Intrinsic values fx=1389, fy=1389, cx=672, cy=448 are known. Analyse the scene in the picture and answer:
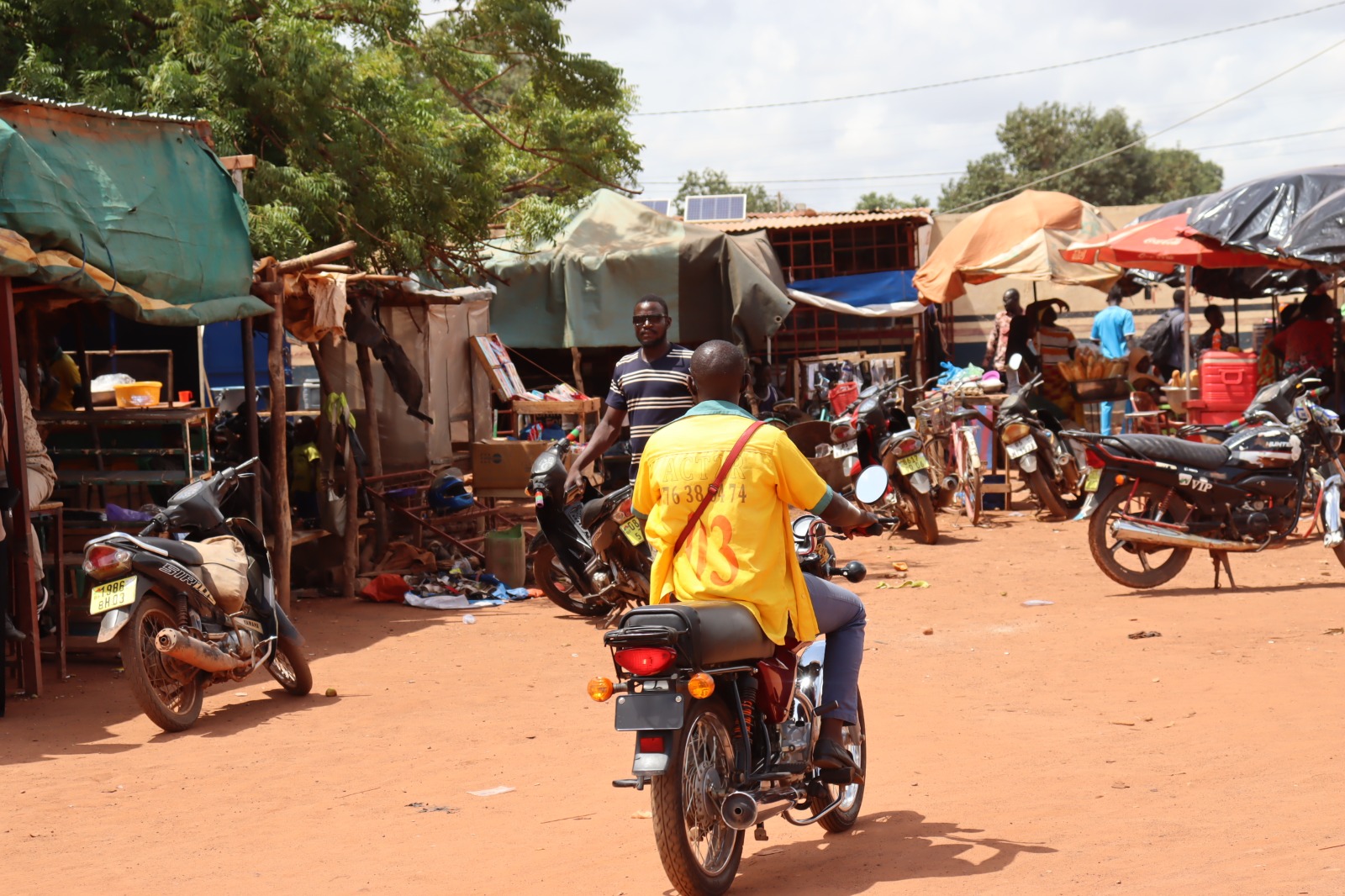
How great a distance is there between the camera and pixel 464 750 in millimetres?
6121

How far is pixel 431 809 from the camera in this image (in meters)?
5.20

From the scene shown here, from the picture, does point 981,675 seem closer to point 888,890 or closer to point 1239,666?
point 1239,666

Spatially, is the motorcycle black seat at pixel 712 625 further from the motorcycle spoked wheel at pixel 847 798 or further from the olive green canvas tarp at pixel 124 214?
the olive green canvas tarp at pixel 124 214

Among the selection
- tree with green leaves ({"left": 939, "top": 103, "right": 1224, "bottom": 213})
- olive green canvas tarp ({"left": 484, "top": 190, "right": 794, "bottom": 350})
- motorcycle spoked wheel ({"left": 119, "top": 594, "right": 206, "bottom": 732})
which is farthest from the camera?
tree with green leaves ({"left": 939, "top": 103, "right": 1224, "bottom": 213})

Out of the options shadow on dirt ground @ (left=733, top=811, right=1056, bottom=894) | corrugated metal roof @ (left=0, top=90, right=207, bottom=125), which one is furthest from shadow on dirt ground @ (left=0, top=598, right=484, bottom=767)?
shadow on dirt ground @ (left=733, top=811, right=1056, bottom=894)

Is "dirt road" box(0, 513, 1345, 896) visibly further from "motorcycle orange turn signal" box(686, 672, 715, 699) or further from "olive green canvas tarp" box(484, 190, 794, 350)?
"olive green canvas tarp" box(484, 190, 794, 350)

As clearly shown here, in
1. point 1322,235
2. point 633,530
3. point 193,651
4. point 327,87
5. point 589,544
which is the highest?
point 327,87

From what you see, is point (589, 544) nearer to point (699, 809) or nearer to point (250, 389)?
point (250, 389)

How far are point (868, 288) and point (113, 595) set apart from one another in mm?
15154

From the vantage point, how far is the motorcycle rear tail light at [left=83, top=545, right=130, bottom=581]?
21.1 ft

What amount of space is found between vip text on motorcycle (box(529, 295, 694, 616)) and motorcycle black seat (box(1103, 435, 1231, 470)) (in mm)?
3166

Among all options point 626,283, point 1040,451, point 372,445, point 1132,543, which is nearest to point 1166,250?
point 1040,451

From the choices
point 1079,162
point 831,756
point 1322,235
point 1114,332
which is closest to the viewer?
point 831,756

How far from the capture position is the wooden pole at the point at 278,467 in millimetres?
9352
